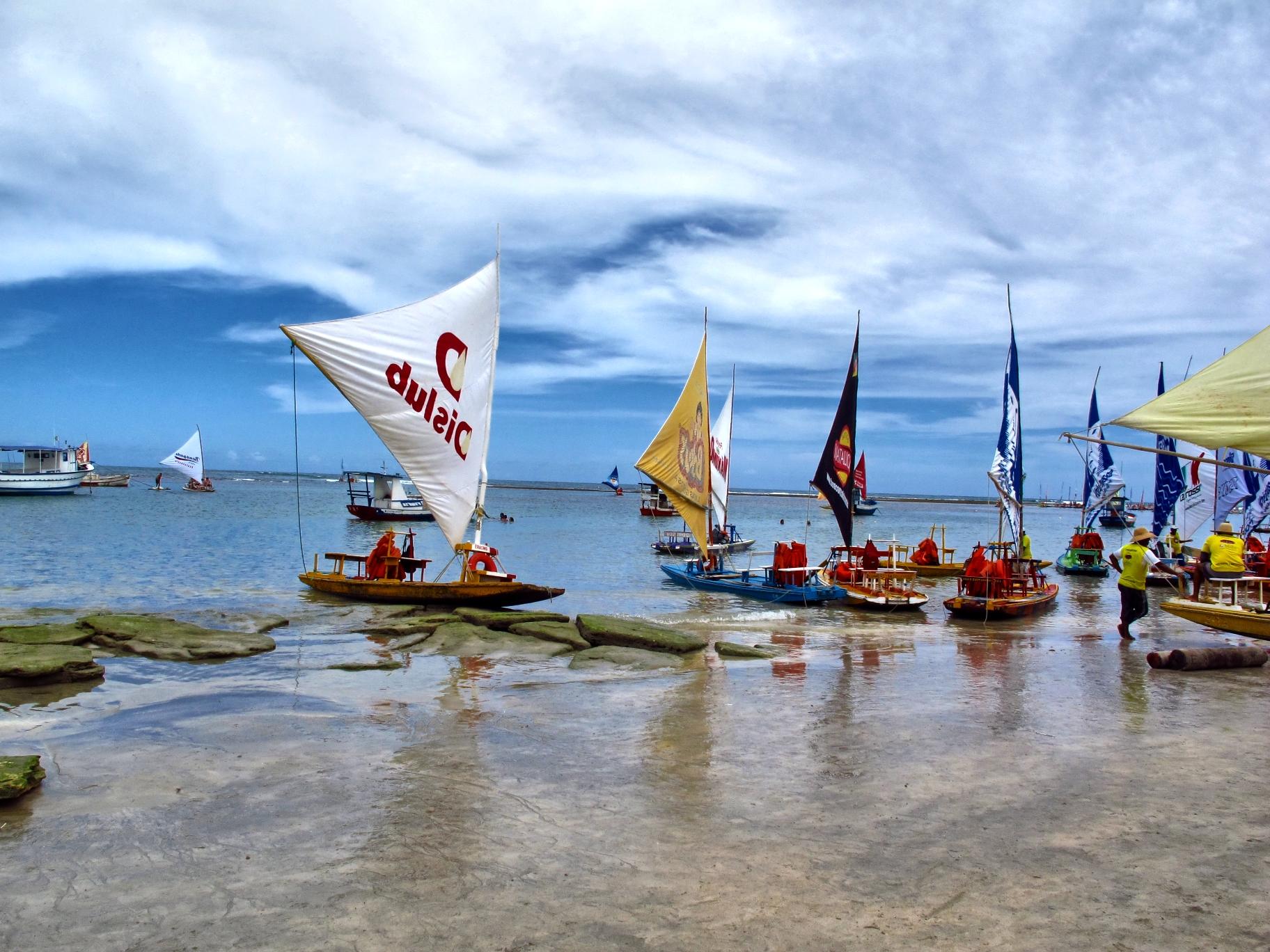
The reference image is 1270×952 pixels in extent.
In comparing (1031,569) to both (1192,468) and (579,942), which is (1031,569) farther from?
(579,942)

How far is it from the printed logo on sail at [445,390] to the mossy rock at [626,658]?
5976 mm

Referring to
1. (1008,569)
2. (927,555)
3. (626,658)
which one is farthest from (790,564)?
(927,555)

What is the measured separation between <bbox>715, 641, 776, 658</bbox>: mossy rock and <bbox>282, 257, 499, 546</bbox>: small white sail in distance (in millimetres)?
6376

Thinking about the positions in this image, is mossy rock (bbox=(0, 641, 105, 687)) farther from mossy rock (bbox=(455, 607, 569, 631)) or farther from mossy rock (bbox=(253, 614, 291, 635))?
mossy rock (bbox=(455, 607, 569, 631))

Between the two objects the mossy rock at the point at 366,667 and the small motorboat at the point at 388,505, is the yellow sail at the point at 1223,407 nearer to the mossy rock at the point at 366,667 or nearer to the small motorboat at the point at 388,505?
the mossy rock at the point at 366,667

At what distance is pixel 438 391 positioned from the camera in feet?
59.3

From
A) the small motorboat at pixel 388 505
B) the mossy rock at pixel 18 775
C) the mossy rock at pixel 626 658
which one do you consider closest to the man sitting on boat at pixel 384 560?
the mossy rock at pixel 626 658

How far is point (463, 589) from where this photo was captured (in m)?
20.5

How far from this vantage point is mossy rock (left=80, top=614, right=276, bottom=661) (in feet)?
46.7

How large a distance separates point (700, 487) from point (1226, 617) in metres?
14.5

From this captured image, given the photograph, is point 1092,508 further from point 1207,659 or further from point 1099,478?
point 1207,659

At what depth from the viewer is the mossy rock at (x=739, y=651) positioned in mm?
15172

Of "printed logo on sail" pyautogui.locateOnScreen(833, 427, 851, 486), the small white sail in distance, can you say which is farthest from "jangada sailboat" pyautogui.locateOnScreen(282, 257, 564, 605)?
"printed logo on sail" pyautogui.locateOnScreen(833, 427, 851, 486)

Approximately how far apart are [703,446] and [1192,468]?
2142 cm
